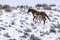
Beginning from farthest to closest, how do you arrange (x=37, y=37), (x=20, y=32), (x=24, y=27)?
(x=24, y=27) < (x=20, y=32) < (x=37, y=37)

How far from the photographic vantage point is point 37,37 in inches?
397

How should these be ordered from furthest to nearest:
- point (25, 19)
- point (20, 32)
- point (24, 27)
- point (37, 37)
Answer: point (25, 19) < point (24, 27) < point (20, 32) < point (37, 37)

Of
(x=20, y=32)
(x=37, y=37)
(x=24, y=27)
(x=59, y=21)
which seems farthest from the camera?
(x=59, y=21)

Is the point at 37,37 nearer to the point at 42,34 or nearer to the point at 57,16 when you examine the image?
the point at 42,34

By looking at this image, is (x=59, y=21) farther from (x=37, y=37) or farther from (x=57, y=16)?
(x=37, y=37)

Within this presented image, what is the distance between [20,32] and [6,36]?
86cm

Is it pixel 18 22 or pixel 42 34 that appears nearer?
pixel 42 34

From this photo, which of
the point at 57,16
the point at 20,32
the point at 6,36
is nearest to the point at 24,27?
the point at 20,32

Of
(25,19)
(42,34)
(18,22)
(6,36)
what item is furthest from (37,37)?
(25,19)

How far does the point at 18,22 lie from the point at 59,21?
7.08 feet

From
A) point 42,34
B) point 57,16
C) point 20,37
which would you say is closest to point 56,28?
point 42,34

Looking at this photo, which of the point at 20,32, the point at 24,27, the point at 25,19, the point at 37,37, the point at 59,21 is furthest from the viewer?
the point at 25,19

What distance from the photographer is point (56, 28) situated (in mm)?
11406

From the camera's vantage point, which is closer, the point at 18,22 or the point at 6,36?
the point at 6,36
